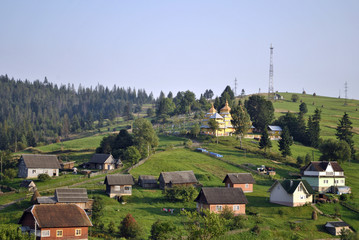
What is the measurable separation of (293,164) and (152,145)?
3210cm

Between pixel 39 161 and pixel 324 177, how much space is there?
53160 millimetres

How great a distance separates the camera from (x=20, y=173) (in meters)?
85.4

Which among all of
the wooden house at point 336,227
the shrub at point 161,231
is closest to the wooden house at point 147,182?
the shrub at point 161,231

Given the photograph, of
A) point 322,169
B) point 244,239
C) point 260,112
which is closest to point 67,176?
point 244,239

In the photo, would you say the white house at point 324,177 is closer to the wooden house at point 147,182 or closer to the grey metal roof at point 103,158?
the wooden house at point 147,182

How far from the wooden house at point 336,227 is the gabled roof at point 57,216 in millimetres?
32302

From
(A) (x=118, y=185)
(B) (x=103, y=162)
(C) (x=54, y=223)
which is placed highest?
(B) (x=103, y=162)

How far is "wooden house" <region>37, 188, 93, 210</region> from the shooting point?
60.4 m

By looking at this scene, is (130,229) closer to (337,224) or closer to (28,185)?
(337,224)

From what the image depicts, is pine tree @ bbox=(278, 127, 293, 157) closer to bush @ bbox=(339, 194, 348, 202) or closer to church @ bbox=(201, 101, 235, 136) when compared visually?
church @ bbox=(201, 101, 235, 136)

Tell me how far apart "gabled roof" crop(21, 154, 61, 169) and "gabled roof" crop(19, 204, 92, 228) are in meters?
34.0

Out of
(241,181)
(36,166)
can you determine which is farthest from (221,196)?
(36,166)

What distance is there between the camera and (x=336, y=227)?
61.2 m

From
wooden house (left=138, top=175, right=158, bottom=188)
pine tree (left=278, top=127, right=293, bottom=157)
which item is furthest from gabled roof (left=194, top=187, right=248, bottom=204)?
pine tree (left=278, top=127, right=293, bottom=157)
